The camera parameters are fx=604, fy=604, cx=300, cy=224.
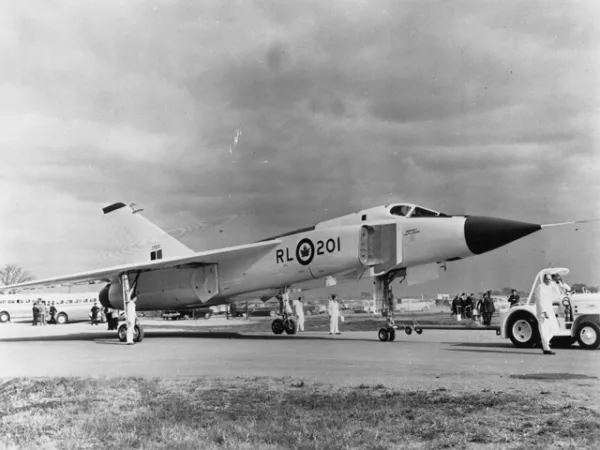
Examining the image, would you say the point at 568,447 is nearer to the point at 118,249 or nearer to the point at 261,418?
the point at 261,418

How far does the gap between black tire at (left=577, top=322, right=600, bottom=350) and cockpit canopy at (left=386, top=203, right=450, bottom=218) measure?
386 centimetres

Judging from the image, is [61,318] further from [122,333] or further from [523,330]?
[523,330]

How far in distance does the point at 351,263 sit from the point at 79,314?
29573 millimetres

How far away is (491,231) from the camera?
12945 mm

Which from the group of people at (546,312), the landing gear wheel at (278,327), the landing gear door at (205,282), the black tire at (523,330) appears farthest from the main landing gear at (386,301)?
the landing gear door at (205,282)

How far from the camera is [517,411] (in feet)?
19.8

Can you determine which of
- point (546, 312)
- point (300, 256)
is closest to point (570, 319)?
point (546, 312)

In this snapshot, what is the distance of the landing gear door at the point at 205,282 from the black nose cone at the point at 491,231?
8.00 meters

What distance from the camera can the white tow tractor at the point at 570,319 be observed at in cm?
1184

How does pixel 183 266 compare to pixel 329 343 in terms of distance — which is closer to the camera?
pixel 329 343

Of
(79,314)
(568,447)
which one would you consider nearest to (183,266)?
(568,447)

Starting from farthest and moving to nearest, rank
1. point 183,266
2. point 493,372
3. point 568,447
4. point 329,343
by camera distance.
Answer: point 183,266 → point 329,343 → point 493,372 → point 568,447

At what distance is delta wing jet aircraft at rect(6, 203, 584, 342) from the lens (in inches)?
540

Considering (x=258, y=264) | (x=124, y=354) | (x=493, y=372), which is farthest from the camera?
(x=258, y=264)
